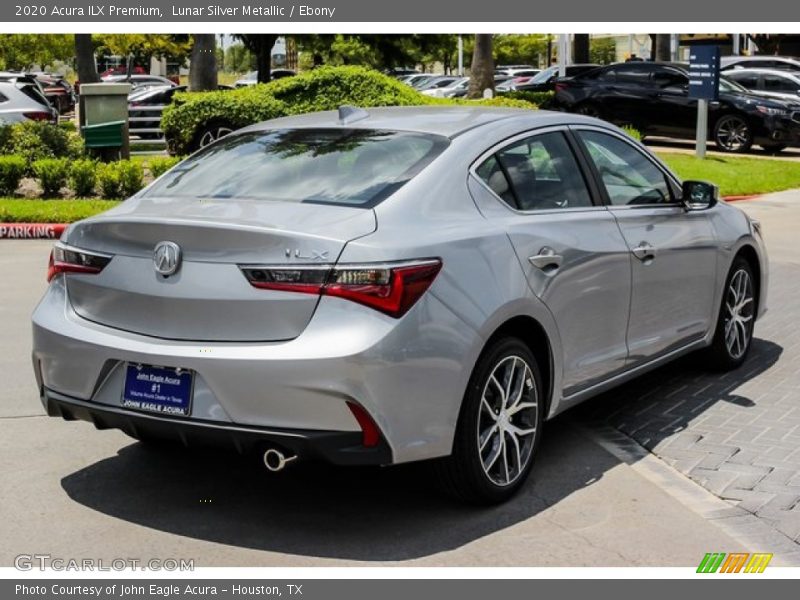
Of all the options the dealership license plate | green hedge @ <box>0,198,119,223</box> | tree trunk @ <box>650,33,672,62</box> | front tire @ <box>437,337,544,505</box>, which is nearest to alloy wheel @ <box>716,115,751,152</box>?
tree trunk @ <box>650,33,672,62</box>

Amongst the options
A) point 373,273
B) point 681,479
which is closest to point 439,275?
point 373,273

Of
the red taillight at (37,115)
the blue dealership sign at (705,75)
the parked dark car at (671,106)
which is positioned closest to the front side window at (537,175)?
the blue dealership sign at (705,75)

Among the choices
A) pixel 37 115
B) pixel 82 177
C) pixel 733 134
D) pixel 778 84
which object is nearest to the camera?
pixel 82 177

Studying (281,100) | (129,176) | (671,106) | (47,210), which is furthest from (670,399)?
(671,106)

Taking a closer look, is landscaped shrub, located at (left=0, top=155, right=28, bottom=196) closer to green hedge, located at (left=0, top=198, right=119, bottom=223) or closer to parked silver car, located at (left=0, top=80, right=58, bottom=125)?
green hedge, located at (left=0, top=198, right=119, bottom=223)

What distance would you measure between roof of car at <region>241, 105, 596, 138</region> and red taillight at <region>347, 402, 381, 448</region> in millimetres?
1548

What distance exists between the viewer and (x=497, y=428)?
17.2 ft

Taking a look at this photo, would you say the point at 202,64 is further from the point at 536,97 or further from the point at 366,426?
the point at 366,426

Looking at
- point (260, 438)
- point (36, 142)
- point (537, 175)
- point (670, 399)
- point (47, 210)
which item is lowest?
point (670, 399)

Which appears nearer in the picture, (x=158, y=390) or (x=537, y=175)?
(x=158, y=390)

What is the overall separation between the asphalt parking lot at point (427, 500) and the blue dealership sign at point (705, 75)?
15120mm

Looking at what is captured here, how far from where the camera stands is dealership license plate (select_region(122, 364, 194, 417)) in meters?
4.77

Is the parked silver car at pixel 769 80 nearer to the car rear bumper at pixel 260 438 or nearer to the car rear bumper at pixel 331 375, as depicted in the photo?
the car rear bumper at pixel 331 375

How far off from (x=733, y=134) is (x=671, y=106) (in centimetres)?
160
